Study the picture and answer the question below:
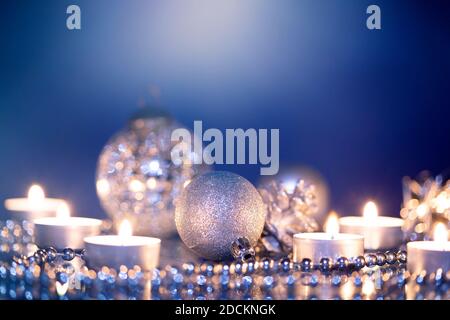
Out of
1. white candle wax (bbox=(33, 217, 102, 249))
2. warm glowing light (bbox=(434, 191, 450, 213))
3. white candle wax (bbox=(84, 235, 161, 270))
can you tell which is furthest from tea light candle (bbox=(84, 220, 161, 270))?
warm glowing light (bbox=(434, 191, 450, 213))

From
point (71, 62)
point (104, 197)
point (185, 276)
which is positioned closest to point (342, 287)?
point (185, 276)

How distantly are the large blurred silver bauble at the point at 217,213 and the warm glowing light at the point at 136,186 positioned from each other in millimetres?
105

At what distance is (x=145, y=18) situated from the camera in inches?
43.7

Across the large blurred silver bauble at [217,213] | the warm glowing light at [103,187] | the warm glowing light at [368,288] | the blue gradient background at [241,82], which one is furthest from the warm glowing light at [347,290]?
the blue gradient background at [241,82]

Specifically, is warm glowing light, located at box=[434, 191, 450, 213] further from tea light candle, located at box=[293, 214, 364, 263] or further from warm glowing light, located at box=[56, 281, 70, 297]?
warm glowing light, located at box=[56, 281, 70, 297]

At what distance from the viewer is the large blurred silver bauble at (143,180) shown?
3.04 feet

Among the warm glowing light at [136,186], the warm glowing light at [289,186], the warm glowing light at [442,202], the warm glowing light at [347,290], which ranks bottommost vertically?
the warm glowing light at [347,290]

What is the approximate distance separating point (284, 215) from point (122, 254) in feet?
0.98

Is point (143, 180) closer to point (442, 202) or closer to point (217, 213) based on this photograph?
point (217, 213)

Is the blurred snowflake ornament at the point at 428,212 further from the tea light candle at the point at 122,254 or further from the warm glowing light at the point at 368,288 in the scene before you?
the tea light candle at the point at 122,254

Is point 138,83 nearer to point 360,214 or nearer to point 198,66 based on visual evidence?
point 198,66

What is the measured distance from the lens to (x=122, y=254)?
0.75 metres

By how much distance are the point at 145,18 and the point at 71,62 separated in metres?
0.13

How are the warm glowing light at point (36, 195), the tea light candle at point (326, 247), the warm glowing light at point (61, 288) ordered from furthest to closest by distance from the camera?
1. the warm glowing light at point (36, 195)
2. the tea light candle at point (326, 247)
3. the warm glowing light at point (61, 288)
